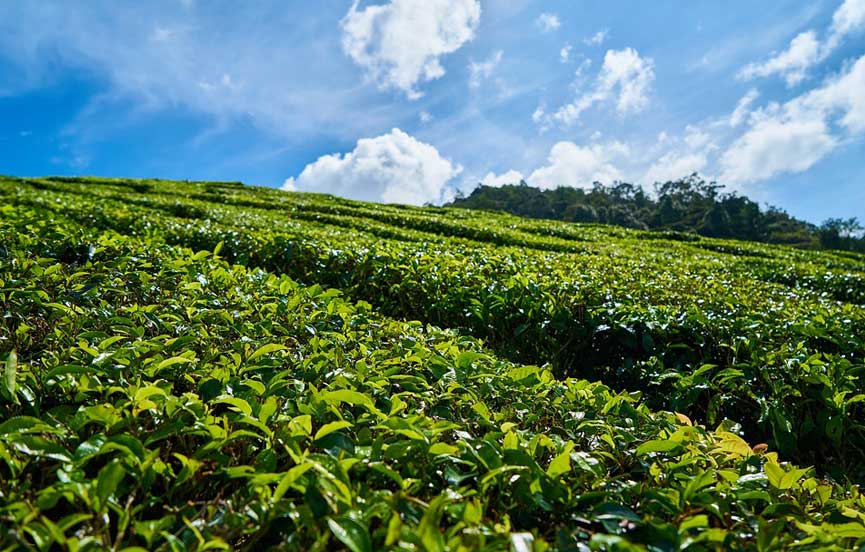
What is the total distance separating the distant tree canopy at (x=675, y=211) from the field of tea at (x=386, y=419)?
76621 millimetres

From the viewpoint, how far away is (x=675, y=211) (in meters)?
88.2

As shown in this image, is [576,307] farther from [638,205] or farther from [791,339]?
[638,205]

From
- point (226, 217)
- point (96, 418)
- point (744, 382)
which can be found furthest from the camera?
point (226, 217)

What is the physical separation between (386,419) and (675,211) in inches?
3913

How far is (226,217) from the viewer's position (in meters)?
10.4

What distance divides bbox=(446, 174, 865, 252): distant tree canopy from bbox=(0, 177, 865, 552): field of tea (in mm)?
76621

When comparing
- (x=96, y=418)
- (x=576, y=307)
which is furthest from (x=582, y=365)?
(x=96, y=418)

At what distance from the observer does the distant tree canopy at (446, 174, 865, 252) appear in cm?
7594

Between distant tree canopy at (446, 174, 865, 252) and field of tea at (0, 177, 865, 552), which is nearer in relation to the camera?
field of tea at (0, 177, 865, 552)

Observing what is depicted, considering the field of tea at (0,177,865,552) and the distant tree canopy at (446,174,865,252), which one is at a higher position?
the distant tree canopy at (446,174,865,252)

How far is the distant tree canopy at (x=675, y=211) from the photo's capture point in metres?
75.9

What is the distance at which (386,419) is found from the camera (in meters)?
1.72

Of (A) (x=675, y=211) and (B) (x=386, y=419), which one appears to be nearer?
(B) (x=386, y=419)

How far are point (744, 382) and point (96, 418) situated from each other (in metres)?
3.79
